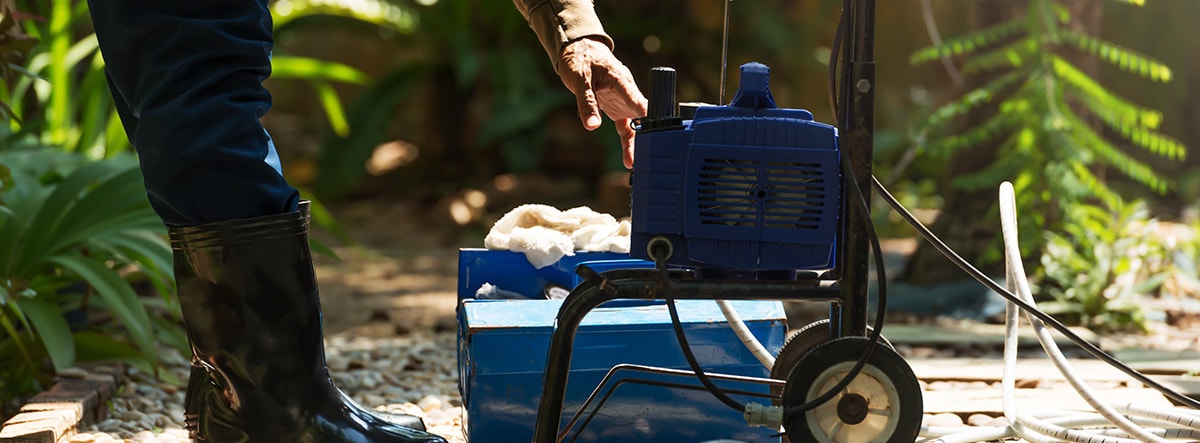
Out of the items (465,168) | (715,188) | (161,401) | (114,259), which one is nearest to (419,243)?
(465,168)

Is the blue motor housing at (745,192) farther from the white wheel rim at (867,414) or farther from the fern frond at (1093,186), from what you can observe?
the fern frond at (1093,186)

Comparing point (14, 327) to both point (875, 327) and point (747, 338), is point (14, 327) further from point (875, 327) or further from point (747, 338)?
point (875, 327)

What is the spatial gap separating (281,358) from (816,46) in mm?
6670

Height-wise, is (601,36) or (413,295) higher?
(601,36)

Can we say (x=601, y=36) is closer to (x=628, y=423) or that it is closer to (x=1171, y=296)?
(x=628, y=423)

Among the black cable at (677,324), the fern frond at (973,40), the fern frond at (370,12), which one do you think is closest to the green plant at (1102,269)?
the fern frond at (973,40)

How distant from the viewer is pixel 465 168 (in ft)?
21.5

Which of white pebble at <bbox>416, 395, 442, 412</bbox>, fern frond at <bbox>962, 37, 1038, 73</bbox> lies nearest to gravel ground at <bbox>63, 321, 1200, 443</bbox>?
white pebble at <bbox>416, 395, 442, 412</bbox>

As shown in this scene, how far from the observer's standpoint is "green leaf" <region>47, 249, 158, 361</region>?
7.22ft

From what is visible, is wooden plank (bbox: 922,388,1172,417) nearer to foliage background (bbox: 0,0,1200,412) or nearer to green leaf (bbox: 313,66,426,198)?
foliage background (bbox: 0,0,1200,412)

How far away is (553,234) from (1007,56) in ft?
6.81

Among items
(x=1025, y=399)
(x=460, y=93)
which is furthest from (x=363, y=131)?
(x=1025, y=399)

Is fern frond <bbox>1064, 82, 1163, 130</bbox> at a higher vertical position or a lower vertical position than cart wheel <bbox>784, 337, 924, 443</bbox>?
higher

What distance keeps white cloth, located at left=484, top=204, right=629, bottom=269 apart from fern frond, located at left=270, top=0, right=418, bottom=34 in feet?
13.9
